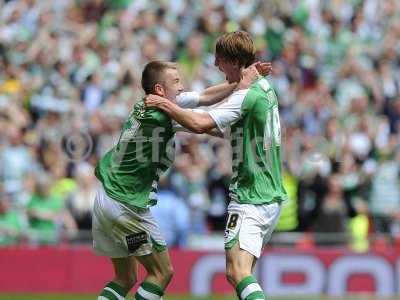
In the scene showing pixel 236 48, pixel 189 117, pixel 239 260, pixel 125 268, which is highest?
pixel 236 48

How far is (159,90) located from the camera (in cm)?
944

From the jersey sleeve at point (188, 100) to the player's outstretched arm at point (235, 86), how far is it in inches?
1.6

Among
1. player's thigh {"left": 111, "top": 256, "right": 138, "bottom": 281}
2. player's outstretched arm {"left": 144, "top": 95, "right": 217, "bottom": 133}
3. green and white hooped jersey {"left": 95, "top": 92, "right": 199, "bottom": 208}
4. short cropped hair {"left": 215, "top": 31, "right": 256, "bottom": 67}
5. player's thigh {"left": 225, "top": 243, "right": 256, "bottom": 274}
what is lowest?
player's thigh {"left": 111, "top": 256, "right": 138, "bottom": 281}

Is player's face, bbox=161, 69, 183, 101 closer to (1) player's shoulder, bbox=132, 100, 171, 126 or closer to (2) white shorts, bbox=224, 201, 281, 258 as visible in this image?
(1) player's shoulder, bbox=132, 100, 171, 126

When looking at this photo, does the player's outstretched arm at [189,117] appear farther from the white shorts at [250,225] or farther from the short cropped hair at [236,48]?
the white shorts at [250,225]

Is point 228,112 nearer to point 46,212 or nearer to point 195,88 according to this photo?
point 46,212

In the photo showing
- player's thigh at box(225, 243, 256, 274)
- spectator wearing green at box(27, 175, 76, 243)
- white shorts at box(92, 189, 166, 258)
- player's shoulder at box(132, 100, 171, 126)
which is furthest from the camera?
spectator wearing green at box(27, 175, 76, 243)

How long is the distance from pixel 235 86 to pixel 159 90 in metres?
0.70

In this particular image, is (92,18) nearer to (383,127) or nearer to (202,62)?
(202,62)

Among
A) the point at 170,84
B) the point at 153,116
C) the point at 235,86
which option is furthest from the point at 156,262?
the point at 235,86

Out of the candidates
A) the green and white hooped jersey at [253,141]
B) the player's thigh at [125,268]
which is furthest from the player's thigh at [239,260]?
the player's thigh at [125,268]

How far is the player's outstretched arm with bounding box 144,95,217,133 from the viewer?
354 inches

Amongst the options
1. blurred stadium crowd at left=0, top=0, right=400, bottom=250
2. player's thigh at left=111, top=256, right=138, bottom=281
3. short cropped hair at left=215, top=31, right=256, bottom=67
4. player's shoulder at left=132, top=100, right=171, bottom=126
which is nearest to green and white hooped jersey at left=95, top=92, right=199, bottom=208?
player's shoulder at left=132, top=100, right=171, bottom=126

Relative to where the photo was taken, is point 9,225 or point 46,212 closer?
point 9,225
